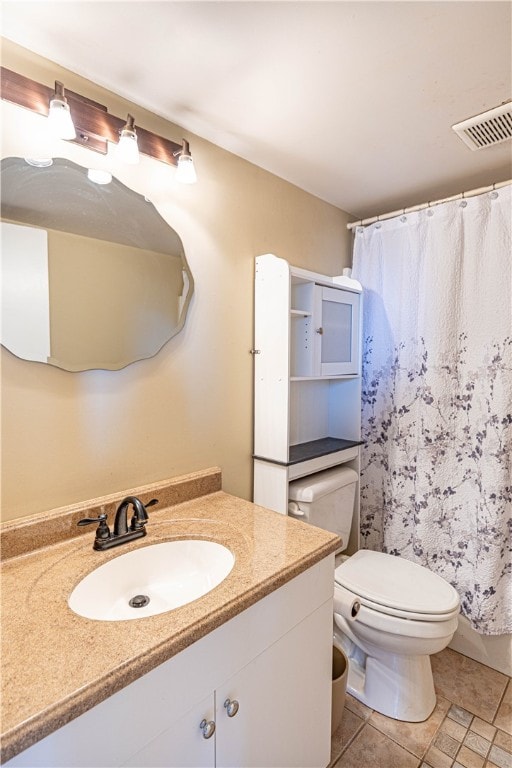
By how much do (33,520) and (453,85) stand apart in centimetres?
171

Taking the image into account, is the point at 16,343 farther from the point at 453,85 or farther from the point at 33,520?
the point at 453,85

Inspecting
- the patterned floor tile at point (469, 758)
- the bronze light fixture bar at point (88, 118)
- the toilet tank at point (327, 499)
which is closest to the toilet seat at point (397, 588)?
the toilet tank at point (327, 499)

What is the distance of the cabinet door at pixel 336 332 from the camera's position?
166cm

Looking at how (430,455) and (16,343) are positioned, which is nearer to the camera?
(16,343)

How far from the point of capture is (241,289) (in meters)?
1.54

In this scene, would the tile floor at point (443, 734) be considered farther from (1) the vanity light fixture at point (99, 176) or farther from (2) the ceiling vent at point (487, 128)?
(2) the ceiling vent at point (487, 128)

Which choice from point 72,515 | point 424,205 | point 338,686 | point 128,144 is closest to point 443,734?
point 338,686

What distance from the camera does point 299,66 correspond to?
1.06m

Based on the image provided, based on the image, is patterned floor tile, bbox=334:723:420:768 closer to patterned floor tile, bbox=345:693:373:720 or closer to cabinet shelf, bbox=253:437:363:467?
patterned floor tile, bbox=345:693:373:720

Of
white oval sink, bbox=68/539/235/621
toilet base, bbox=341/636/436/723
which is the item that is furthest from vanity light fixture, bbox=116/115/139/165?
toilet base, bbox=341/636/436/723

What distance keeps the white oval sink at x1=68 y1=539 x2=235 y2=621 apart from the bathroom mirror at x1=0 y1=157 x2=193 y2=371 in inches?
21.7

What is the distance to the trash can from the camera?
4.30 feet

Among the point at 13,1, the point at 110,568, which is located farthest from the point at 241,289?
the point at 110,568

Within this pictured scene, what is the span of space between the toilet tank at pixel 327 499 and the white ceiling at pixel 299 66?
1.32 m
